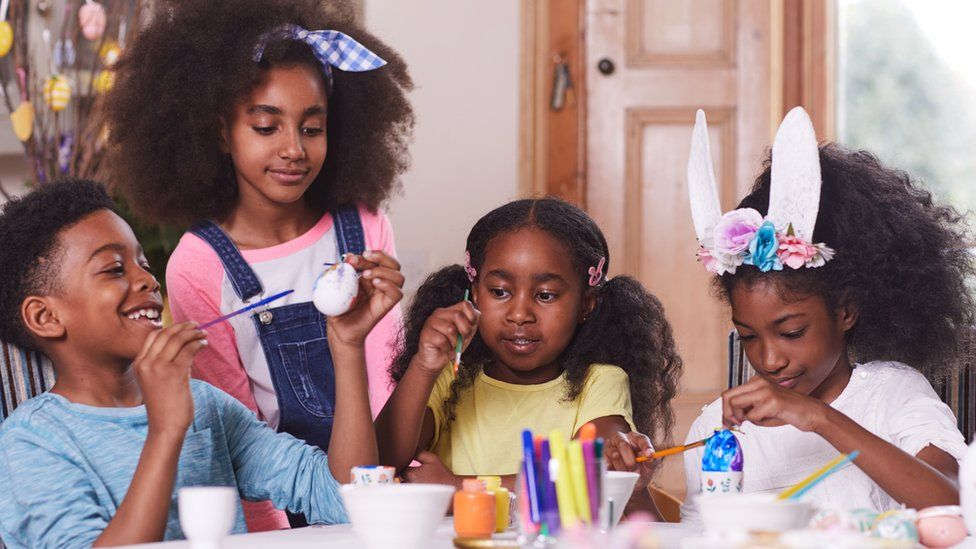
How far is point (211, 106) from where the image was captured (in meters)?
2.31

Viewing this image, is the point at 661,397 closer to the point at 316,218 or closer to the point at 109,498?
the point at 316,218

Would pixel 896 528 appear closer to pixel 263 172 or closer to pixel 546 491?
pixel 546 491

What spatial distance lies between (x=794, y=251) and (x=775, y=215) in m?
0.06

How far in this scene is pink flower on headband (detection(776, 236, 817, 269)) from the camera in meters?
1.91

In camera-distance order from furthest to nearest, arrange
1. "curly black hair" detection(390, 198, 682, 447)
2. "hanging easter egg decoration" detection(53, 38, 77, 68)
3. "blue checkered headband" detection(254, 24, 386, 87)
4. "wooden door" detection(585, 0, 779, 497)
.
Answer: "wooden door" detection(585, 0, 779, 497)
"hanging easter egg decoration" detection(53, 38, 77, 68)
"blue checkered headband" detection(254, 24, 386, 87)
"curly black hair" detection(390, 198, 682, 447)

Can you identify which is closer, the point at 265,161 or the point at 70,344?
the point at 70,344

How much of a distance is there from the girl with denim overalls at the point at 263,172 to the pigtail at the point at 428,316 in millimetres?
58

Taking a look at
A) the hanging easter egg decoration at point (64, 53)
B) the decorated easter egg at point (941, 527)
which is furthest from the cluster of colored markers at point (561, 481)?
the hanging easter egg decoration at point (64, 53)

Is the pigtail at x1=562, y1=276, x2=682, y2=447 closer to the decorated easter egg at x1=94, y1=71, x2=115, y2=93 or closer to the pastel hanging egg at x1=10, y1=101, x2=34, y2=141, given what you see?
the decorated easter egg at x1=94, y1=71, x2=115, y2=93

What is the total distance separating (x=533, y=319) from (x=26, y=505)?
86cm

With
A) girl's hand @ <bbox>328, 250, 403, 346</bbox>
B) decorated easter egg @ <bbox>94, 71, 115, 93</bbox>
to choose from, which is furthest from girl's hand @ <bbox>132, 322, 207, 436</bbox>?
decorated easter egg @ <bbox>94, 71, 115, 93</bbox>

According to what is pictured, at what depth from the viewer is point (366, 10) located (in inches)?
176

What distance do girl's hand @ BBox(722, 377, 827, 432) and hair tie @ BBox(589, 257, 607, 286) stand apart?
1.75 feet

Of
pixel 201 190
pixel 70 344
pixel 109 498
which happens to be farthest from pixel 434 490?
pixel 201 190
